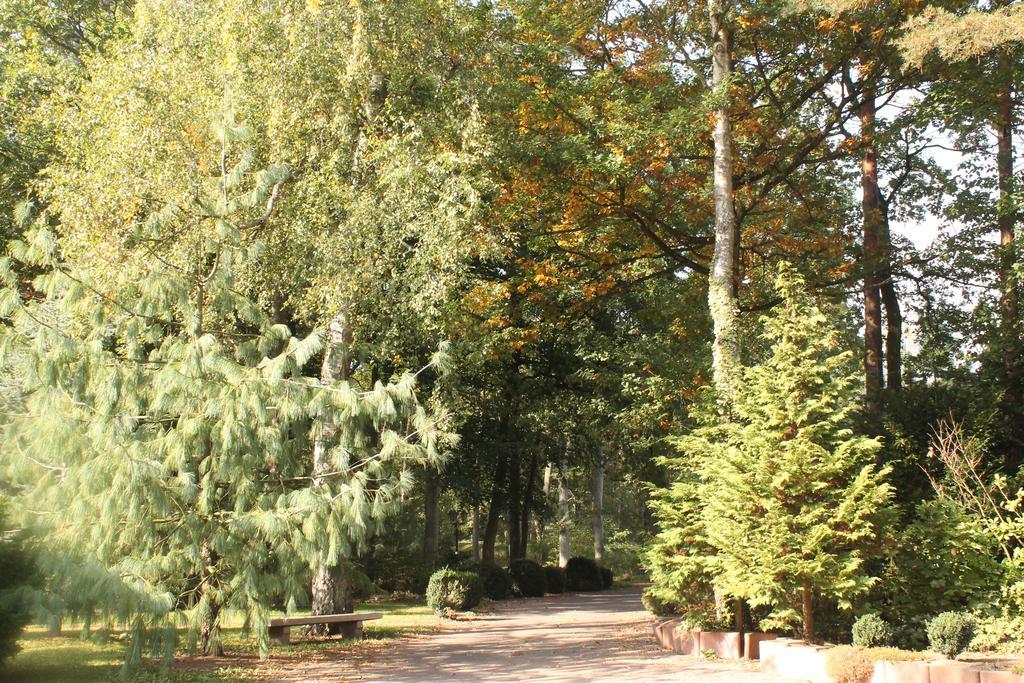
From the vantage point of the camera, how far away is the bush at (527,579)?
77.9 ft

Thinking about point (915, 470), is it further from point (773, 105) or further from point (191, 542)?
point (191, 542)

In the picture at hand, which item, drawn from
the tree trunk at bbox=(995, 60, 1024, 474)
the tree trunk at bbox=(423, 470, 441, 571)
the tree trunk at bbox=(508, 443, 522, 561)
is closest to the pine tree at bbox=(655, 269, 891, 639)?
the tree trunk at bbox=(995, 60, 1024, 474)

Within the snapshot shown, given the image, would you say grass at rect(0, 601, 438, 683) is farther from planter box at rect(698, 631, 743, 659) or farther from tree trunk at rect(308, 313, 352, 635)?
planter box at rect(698, 631, 743, 659)

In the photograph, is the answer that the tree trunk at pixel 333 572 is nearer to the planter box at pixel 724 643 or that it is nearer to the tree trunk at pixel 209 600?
the tree trunk at pixel 209 600

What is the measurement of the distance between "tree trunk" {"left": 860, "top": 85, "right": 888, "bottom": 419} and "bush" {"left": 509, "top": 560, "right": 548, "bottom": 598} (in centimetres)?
1071

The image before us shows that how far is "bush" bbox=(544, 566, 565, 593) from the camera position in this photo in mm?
25375

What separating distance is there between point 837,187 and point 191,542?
1517cm

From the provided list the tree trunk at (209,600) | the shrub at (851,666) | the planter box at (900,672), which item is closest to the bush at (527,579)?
the tree trunk at (209,600)

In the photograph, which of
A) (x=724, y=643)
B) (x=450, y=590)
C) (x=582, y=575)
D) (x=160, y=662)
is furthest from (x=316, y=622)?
(x=582, y=575)

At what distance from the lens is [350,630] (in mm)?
13234

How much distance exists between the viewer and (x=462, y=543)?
157 ft

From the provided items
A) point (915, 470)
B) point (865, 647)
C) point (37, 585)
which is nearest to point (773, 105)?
point (915, 470)

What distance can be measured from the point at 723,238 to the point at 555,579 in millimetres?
14613

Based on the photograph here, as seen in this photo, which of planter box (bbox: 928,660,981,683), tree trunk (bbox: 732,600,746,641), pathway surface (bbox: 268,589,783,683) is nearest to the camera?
planter box (bbox: 928,660,981,683)
